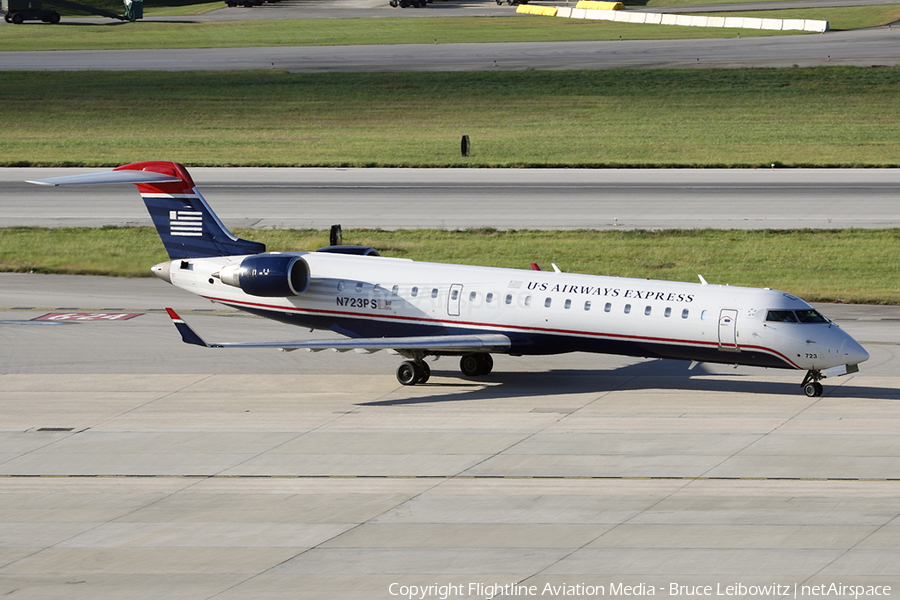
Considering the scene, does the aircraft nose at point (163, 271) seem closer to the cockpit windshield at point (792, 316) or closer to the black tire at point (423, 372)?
the black tire at point (423, 372)

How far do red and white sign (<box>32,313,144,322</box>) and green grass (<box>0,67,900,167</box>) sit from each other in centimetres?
2978

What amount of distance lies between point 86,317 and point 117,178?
26.3 ft

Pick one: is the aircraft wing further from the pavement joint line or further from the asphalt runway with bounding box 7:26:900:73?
the asphalt runway with bounding box 7:26:900:73

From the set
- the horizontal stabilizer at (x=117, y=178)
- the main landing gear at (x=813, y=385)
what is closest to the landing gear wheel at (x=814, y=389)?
the main landing gear at (x=813, y=385)

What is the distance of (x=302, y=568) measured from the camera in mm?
18047

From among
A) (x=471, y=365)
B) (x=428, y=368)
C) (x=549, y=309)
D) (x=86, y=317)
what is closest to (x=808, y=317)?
(x=549, y=309)

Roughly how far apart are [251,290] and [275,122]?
53.3m

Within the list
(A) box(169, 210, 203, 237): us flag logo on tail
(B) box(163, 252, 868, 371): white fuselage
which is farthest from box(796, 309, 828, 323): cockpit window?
(A) box(169, 210, 203, 237): us flag logo on tail

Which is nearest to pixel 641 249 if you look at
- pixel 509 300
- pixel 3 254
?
pixel 509 300

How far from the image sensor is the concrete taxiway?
58.9 ft

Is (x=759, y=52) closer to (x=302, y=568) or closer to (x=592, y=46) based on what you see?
(x=592, y=46)

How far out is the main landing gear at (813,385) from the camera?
27656 millimetres

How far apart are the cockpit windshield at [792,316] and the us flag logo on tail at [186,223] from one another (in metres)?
16.1

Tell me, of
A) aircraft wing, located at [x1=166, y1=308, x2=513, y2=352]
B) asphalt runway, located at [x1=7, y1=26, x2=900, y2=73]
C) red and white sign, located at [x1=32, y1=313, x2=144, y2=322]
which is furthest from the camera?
asphalt runway, located at [x1=7, y1=26, x2=900, y2=73]
